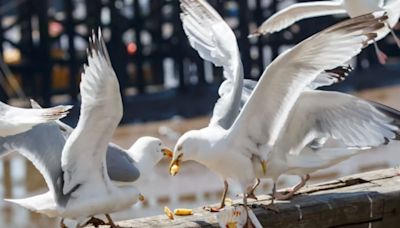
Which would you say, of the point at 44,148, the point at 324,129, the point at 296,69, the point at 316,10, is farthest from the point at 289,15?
the point at 44,148

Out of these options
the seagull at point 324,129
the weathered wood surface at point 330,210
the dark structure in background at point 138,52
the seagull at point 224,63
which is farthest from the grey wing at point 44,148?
the dark structure in background at point 138,52

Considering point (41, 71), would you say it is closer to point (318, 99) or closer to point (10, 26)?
point (10, 26)

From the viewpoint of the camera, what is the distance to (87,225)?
4516 mm

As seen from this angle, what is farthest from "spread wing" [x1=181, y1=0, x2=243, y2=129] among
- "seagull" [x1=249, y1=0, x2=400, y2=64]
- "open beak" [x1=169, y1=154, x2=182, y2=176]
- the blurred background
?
the blurred background

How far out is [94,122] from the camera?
4.16 metres

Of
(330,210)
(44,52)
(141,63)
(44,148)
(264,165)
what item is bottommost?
(141,63)

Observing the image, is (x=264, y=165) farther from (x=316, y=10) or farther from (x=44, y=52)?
(x=44, y=52)

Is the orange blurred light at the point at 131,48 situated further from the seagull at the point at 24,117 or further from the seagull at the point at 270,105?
the seagull at the point at 24,117

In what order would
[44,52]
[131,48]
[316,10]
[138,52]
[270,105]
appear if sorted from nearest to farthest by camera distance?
[270,105] → [316,10] → [44,52] → [138,52] → [131,48]

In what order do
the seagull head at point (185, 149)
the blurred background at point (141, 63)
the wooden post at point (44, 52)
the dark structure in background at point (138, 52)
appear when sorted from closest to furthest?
1. the seagull head at point (185, 149)
2. the blurred background at point (141, 63)
3. the wooden post at point (44, 52)
4. the dark structure in background at point (138, 52)

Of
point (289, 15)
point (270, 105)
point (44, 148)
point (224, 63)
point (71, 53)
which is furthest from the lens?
point (71, 53)

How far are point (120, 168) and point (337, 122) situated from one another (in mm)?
1142

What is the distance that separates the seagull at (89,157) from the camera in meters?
4.10

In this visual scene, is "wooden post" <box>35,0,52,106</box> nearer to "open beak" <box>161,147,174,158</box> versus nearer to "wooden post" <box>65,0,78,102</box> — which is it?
"wooden post" <box>65,0,78,102</box>
